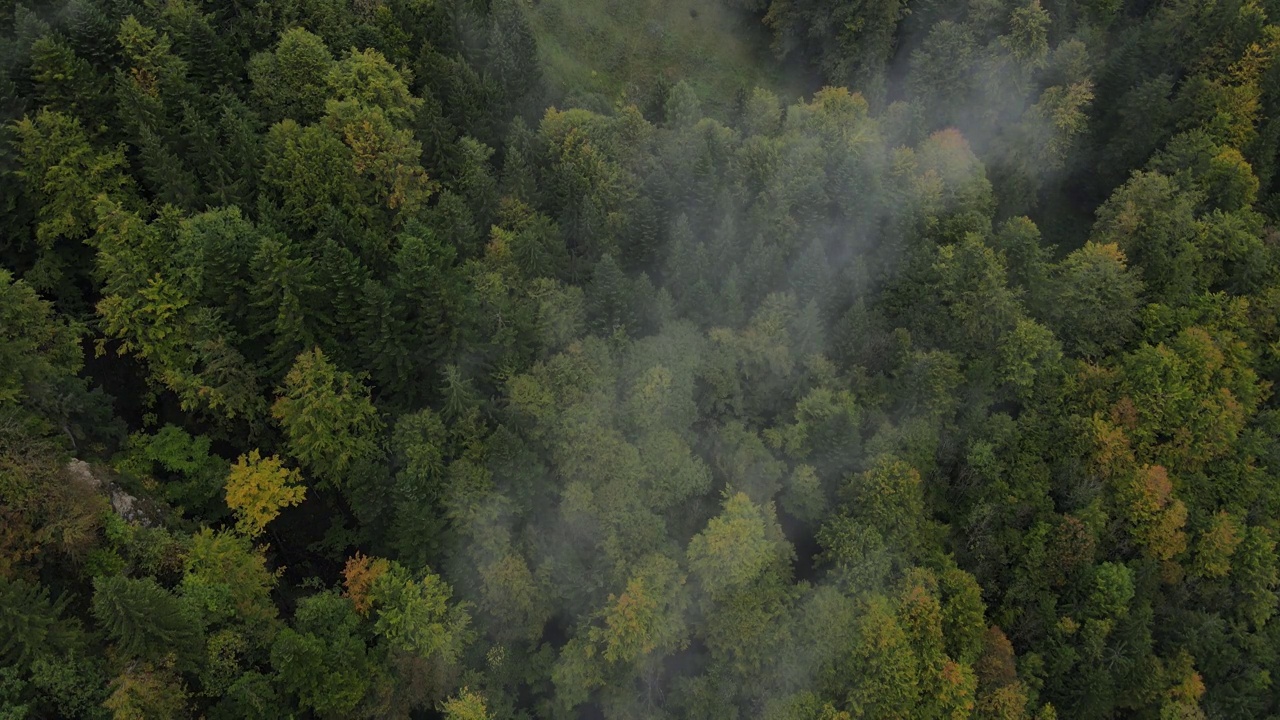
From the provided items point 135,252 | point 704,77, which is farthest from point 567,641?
point 704,77

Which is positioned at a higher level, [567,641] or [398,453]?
[398,453]

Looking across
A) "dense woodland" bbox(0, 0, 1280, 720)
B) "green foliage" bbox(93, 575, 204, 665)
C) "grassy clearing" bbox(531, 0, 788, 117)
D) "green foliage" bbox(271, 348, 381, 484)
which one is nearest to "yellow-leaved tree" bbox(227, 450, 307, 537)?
"dense woodland" bbox(0, 0, 1280, 720)

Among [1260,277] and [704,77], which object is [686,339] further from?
[1260,277]

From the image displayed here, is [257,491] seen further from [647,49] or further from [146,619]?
[647,49]

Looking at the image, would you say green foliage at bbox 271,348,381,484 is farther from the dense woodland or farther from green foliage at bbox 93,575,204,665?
green foliage at bbox 93,575,204,665

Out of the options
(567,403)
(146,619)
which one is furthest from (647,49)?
(146,619)

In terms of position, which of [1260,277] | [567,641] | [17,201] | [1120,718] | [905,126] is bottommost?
[567,641]
